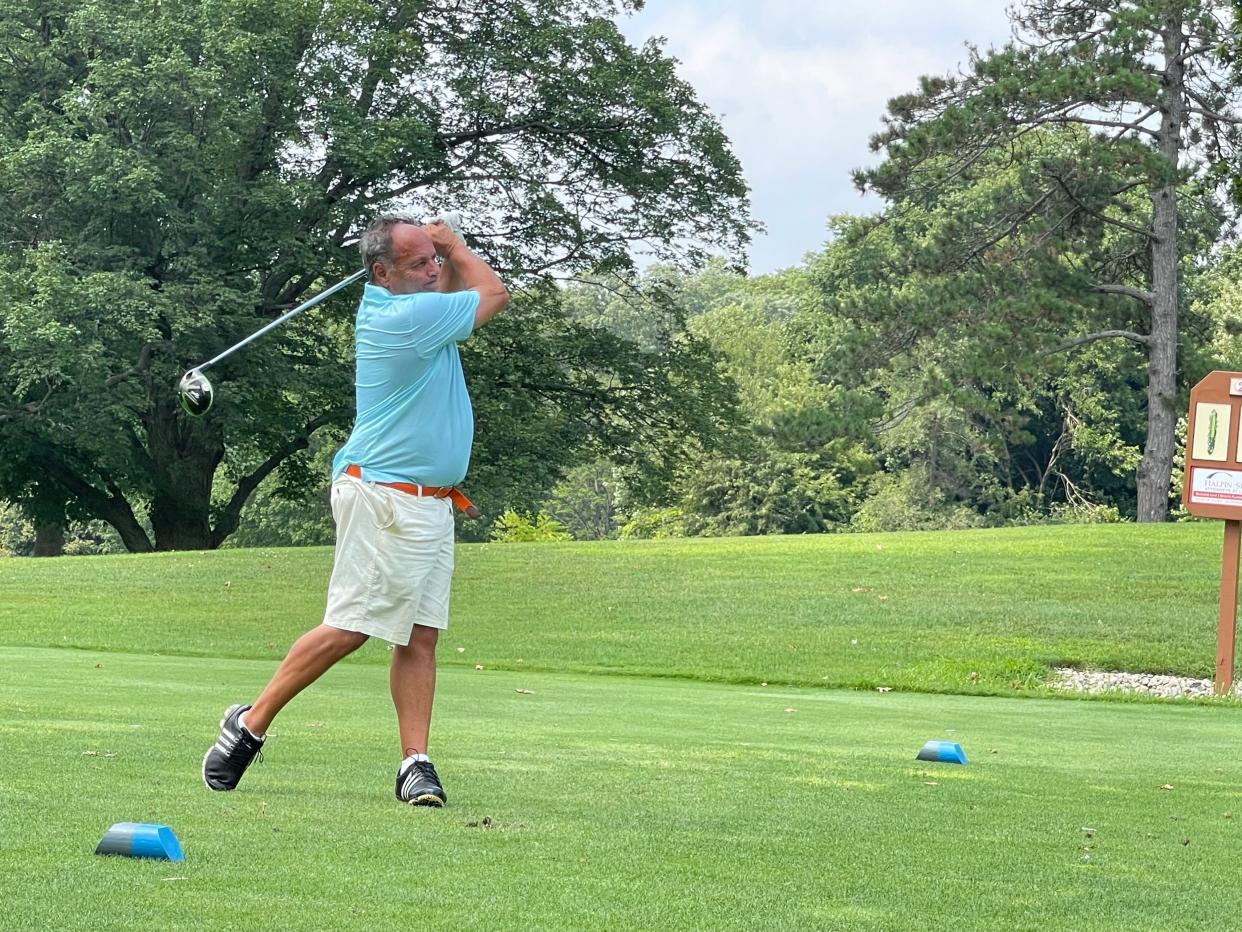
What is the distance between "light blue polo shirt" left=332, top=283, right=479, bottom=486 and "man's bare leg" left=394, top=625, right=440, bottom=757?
594mm

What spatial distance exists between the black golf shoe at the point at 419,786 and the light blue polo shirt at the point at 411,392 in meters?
0.97

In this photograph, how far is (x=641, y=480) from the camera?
124 ft

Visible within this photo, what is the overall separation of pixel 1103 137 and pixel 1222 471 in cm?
2069

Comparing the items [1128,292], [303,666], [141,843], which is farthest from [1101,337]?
[141,843]

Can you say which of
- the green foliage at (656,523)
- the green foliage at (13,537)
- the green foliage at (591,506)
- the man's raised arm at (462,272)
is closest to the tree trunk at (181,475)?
the green foliage at (13,537)

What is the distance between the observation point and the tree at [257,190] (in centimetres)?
2967

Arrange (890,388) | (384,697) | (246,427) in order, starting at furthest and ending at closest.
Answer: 1. (890,388)
2. (246,427)
3. (384,697)

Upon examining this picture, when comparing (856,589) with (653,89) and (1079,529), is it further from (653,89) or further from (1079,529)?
(653,89)

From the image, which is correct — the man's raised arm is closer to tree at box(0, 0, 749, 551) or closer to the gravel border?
the gravel border

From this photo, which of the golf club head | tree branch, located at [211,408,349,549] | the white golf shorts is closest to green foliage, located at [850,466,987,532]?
tree branch, located at [211,408,349,549]

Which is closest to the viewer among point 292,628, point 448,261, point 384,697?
point 448,261

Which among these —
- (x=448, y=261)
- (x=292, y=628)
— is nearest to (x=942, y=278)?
(x=292, y=628)

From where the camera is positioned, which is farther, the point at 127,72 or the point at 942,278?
the point at 942,278

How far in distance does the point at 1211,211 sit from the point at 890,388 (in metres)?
20.7
